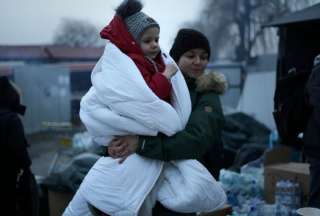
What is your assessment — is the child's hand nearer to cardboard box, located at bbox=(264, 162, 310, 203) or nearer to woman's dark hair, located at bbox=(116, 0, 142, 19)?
woman's dark hair, located at bbox=(116, 0, 142, 19)

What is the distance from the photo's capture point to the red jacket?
1.74 meters

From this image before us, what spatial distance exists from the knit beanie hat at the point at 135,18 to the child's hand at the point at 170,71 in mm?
182

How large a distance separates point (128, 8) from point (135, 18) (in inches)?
2.4

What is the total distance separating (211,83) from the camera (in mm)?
1978

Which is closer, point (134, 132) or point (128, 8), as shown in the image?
point (134, 132)

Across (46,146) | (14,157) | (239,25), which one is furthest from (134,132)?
(239,25)

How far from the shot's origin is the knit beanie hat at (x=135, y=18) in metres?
1.81

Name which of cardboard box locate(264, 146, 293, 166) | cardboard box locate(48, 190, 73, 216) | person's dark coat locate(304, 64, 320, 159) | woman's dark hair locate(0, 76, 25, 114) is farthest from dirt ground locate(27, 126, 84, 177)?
person's dark coat locate(304, 64, 320, 159)

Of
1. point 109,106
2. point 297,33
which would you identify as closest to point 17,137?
point 109,106

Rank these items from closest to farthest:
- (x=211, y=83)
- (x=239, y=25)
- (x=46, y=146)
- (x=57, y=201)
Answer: (x=211, y=83)
(x=57, y=201)
(x=46, y=146)
(x=239, y=25)

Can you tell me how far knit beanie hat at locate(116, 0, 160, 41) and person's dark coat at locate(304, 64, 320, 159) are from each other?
1.47m

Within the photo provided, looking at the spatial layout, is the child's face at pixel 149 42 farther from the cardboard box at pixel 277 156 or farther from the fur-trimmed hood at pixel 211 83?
the cardboard box at pixel 277 156

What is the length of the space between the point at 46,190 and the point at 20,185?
28.6 inches

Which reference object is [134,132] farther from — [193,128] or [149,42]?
[149,42]
